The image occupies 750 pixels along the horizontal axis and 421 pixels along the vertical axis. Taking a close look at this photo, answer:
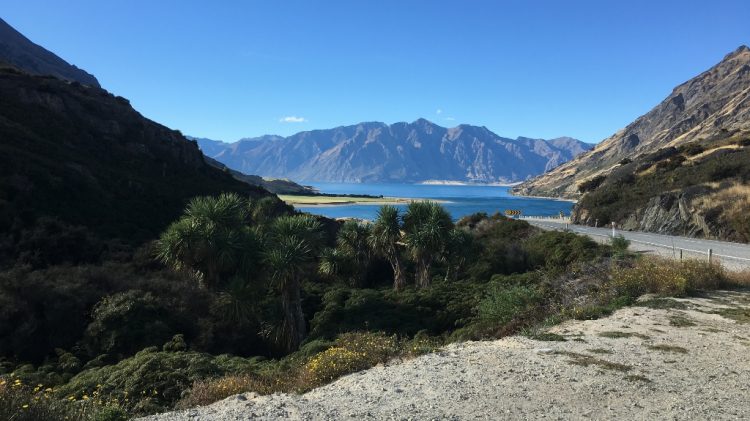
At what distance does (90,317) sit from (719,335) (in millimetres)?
20637

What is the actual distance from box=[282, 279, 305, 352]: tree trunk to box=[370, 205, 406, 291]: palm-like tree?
9651mm

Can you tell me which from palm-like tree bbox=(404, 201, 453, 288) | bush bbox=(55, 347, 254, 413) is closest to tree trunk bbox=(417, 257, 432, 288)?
palm-like tree bbox=(404, 201, 453, 288)

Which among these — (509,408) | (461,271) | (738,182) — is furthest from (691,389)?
(738,182)

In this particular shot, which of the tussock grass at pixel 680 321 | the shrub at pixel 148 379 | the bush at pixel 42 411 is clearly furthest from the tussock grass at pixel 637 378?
the shrub at pixel 148 379

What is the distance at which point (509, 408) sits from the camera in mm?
6852

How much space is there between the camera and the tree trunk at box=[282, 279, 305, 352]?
1934 cm

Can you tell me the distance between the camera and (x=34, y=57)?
130125mm

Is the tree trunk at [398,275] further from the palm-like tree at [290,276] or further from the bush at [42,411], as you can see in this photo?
the bush at [42,411]

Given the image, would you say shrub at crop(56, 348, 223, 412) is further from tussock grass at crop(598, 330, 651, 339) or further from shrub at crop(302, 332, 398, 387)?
tussock grass at crop(598, 330, 651, 339)

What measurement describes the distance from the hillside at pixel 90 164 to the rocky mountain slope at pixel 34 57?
79.0 meters

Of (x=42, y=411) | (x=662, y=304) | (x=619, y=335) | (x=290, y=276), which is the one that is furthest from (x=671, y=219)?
(x=42, y=411)

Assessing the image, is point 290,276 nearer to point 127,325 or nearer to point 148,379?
point 127,325

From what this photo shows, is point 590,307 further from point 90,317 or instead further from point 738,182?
point 738,182

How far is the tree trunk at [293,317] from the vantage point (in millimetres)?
19344
